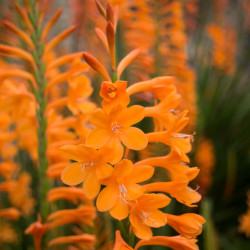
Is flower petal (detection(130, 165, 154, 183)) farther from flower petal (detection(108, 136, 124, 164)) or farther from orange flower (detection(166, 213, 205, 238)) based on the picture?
orange flower (detection(166, 213, 205, 238))

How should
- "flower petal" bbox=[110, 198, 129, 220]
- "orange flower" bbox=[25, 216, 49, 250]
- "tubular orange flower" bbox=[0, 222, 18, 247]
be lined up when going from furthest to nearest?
1. "tubular orange flower" bbox=[0, 222, 18, 247]
2. "orange flower" bbox=[25, 216, 49, 250]
3. "flower petal" bbox=[110, 198, 129, 220]

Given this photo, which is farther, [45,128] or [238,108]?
[238,108]

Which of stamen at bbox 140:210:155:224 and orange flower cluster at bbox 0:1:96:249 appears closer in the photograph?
stamen at bbox 140:210:155:224

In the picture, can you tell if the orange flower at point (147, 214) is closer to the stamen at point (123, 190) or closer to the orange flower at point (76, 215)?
the stamen at point (123, 190)

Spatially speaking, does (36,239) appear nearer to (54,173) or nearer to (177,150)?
(54,173)

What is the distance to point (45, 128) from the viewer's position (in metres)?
1.46

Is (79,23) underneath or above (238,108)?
above

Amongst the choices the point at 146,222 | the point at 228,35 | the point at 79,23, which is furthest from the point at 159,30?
the point at 146,222

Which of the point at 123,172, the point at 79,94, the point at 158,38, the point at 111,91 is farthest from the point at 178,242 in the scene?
the point at 158,38

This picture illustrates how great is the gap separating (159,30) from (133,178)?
2.52m

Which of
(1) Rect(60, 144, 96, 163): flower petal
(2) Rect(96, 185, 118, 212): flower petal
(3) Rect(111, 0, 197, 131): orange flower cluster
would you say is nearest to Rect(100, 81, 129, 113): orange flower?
(1) Rect(60, 144, 96, 163): flower petal

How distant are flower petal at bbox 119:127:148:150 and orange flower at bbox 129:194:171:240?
0.48 feet

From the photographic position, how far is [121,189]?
0.94 meters

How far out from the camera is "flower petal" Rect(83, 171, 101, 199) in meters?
0.94
